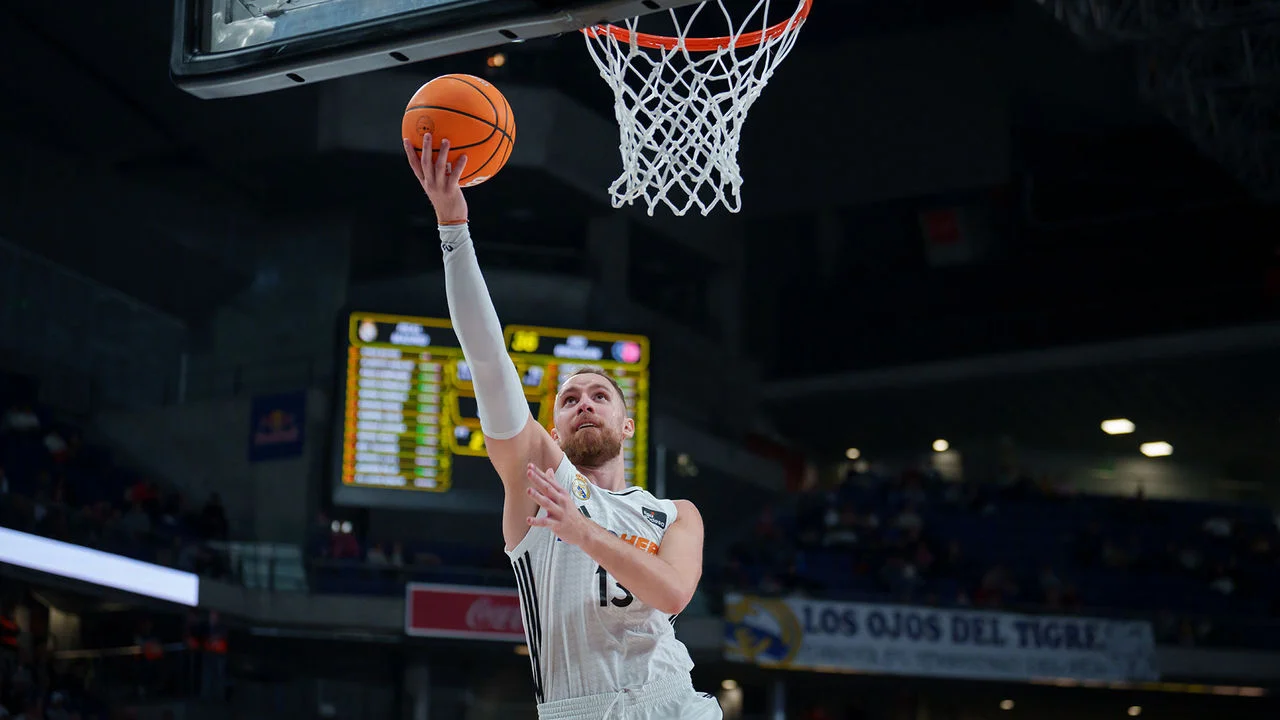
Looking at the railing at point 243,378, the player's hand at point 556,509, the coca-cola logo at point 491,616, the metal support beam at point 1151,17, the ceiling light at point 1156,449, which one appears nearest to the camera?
the player's hand at point 556,509

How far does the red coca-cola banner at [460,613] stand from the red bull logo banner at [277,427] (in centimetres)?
354

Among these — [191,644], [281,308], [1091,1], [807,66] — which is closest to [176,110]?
[281,308]

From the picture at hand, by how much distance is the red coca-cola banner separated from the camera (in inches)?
608

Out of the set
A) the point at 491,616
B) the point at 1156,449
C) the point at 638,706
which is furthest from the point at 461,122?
the point at 1156,449

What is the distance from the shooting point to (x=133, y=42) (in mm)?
17375

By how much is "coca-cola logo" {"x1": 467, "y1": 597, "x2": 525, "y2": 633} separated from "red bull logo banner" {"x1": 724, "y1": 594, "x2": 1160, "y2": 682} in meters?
2.31

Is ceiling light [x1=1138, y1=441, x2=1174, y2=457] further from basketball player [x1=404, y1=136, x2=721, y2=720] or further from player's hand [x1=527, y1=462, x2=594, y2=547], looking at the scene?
player's hand [x1=527, y1=462, x2=594, y2=547]

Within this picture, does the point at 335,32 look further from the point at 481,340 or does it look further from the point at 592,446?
the point at 592,446

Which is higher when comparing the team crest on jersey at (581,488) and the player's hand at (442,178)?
the player's hand at (442,178)

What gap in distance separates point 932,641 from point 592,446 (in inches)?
531

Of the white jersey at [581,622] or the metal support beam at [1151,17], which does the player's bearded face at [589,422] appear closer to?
the white jersey at [581,622]

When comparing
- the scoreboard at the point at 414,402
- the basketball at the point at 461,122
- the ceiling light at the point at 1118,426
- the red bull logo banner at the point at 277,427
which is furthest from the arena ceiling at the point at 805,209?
the basketball at the point at 461,122

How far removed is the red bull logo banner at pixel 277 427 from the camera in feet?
59.8

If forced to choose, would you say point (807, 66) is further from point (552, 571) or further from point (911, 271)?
point (552, 571)
